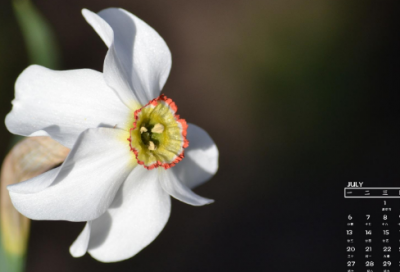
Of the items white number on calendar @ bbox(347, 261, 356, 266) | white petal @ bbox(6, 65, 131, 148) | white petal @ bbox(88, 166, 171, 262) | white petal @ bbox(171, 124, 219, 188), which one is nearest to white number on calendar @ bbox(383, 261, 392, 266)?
white number on calendar @ bbox(347, 261, 356, 266)

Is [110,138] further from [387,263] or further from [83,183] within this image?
[387,263]

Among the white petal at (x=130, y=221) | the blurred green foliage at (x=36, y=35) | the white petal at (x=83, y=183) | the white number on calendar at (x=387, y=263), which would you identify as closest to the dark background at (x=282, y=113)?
the white number on calendar at (x=387, y=263)

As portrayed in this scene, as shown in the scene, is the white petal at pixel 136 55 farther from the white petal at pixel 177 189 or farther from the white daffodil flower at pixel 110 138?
the white petal at pixel 177 189

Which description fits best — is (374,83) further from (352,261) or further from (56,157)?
(56,157)

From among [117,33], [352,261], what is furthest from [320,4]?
[117,33]

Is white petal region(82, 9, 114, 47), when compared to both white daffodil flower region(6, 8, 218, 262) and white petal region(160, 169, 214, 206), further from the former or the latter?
white petal region(160, 169, 214, 206)

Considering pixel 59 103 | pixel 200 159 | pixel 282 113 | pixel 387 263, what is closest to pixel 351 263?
pixel 387 263
